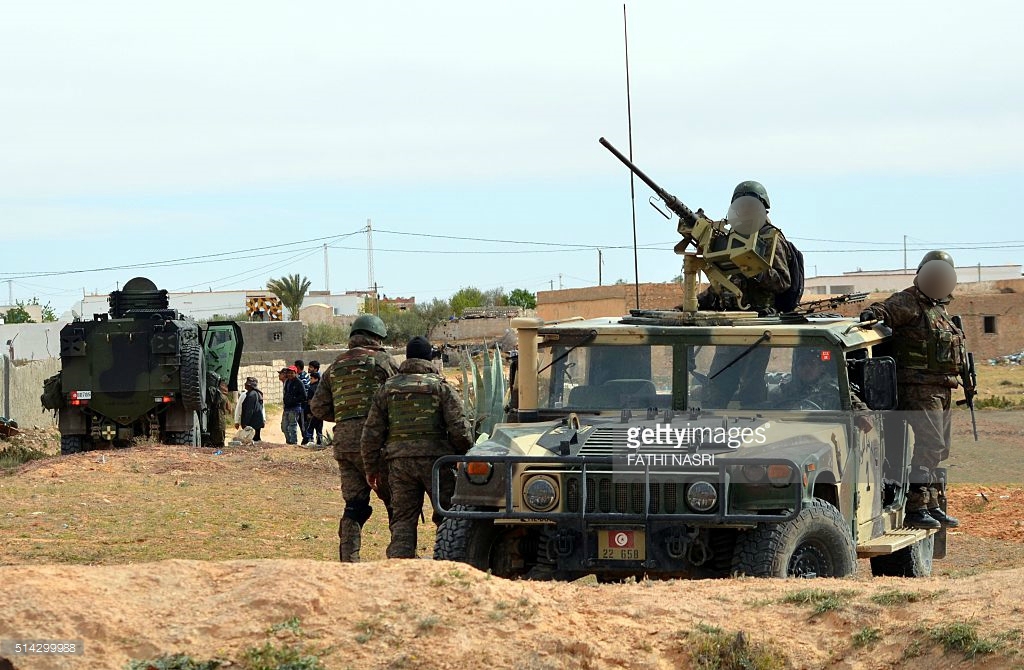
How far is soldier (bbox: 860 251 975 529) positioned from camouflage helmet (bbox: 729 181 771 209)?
112cm

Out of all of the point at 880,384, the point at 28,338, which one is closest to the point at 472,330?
the point at 28,338

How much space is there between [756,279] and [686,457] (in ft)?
10.1

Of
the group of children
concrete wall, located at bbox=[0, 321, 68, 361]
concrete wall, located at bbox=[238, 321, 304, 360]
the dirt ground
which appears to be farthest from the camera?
concrete wall, located at bbox=[0, 321, 68, 361]

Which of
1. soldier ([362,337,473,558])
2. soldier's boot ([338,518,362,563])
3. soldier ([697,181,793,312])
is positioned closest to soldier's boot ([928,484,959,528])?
soldier ([697,181,793,312])

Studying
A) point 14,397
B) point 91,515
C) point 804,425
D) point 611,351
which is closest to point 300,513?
point 91,515

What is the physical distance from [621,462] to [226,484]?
373 inches

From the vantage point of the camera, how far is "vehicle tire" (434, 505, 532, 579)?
7578 mm

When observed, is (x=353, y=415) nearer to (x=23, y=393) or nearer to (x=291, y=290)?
(x=23, y=393)

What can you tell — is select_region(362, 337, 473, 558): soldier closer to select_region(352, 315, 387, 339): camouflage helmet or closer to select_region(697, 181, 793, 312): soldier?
select_region(352, 315, 387, 339): camouflage helmet

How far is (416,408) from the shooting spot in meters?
8.82

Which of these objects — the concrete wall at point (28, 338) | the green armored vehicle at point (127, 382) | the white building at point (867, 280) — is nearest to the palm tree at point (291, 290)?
the concrete wall at point (28, 338)

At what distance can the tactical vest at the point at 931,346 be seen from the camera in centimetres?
938

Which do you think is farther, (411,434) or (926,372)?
(926,372)

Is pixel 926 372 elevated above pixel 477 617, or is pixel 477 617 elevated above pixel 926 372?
pixel 926 372
